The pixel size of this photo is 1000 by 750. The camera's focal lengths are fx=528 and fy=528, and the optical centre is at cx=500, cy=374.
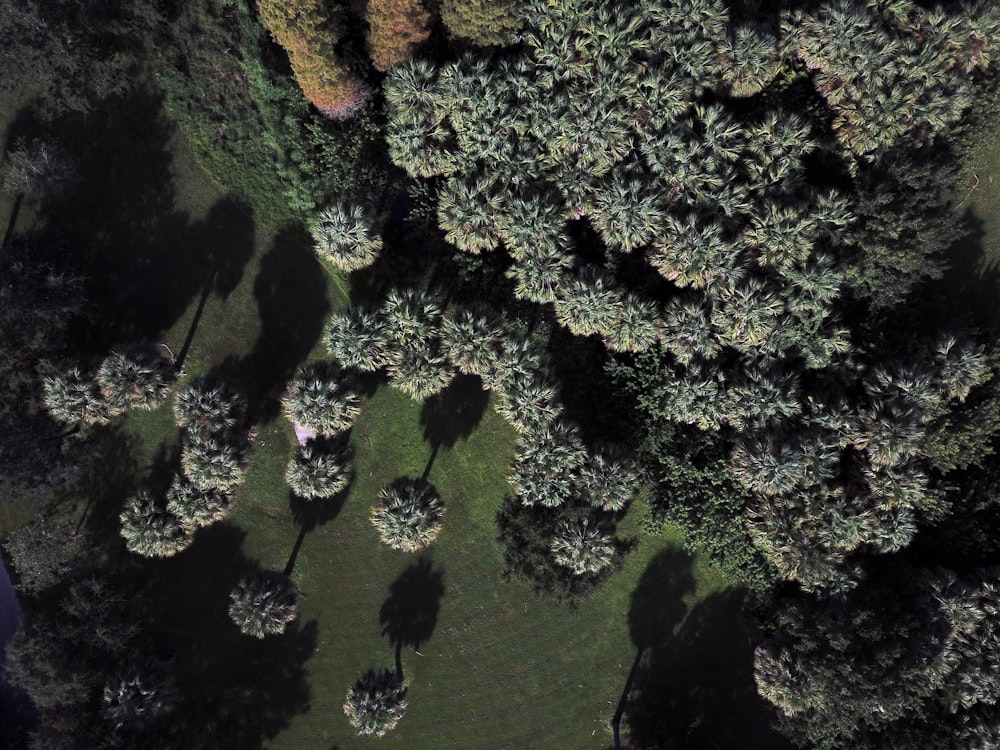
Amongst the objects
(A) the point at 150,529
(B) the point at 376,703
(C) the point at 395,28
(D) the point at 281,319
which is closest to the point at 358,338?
(D) the point at 281,319

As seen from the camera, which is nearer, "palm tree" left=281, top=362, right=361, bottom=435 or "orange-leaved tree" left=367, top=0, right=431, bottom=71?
"orange-leaved tree" left=367, top=0, right=431, bottom=71

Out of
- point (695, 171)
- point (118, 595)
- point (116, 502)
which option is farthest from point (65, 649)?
point (695, 171)

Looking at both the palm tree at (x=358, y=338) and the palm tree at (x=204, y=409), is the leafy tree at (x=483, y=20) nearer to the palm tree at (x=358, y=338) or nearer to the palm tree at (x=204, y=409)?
the palm tree at (x=358, y=338)

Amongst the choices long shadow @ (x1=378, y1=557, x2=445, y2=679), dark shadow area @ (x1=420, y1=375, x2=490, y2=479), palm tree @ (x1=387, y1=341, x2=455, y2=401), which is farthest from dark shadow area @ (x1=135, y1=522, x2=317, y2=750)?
palm tree @ (x1=387, y1=341, x2=455, y2=401)

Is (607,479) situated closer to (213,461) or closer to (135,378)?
(213,461)

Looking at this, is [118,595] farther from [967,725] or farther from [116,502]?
[967,725]

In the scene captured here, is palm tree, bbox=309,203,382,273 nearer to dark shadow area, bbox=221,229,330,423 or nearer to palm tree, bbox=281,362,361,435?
dark shadow area, bbox=221,229,330,423

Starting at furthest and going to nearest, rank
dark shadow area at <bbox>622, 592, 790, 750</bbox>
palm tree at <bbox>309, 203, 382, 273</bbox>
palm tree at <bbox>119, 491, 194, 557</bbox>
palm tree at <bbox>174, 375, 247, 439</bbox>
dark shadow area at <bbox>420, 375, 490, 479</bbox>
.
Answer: dark shadow area at <bbox>622, 592, 790, 750</bbox> → dark shadow area at <bbox>420, 375, 490, 479</bbox> → palm tree at <bbox>119, 491, 194, 557</bbox> → palm tree at <bbox>174, 375, 247, 439</bbox> → palm tree at <bbox>309, 203, 382, 273</bbox>
